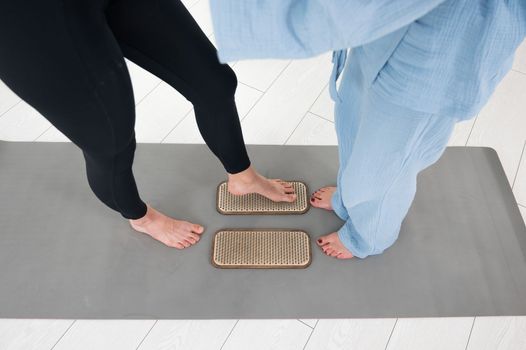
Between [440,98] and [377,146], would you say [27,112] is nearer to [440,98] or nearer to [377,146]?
[377,146]

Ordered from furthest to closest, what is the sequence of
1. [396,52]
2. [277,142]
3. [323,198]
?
[277,142], [323,198], [396,52]

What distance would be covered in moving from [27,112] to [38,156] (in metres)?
0.26

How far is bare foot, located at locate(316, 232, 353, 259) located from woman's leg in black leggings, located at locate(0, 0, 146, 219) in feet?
2.04

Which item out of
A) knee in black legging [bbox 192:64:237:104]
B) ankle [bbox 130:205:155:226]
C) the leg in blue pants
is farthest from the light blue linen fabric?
ankle [bbox 130:205:155:226]

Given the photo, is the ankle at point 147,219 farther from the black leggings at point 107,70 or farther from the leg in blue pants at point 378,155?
the leg in blue pants at point 378,155

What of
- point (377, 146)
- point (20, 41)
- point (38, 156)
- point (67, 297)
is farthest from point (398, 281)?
point (38, 156)

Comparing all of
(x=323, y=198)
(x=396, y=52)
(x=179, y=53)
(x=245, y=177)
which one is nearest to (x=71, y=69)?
(x=179, y=53)

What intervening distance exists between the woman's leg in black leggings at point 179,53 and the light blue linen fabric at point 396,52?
0.82ft

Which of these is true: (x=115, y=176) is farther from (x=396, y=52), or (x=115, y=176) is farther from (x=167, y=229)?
(x=396, y=52)

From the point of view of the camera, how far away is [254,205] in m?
1.23

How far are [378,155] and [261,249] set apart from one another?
0.52 meters

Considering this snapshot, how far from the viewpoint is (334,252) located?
3.68 feet

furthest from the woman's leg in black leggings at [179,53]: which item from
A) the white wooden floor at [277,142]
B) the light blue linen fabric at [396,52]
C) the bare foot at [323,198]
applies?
the white wooden floor at [277,142]

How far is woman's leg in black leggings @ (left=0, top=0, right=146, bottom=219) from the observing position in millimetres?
561
